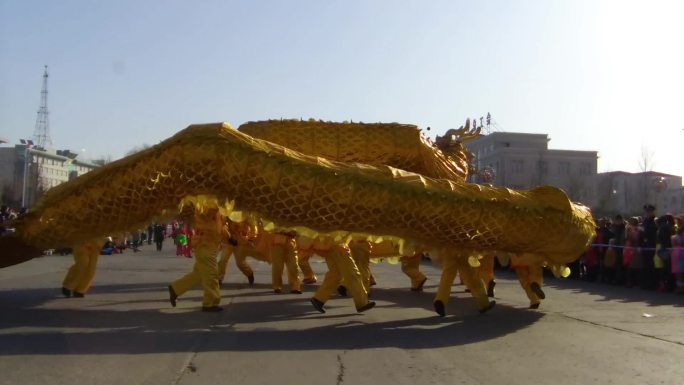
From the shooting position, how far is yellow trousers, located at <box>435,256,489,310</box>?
9.05m

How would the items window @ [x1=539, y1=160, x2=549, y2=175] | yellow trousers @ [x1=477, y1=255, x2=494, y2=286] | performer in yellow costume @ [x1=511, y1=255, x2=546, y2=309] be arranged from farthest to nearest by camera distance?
window @ [x1=539, y1=160, x2=549, y2=175], yellow trousers @ [x1=477, y1=255, x2=494, y2=286], performer in yellow costume @ [x1=511, y1=255, x2=546, y2=309]

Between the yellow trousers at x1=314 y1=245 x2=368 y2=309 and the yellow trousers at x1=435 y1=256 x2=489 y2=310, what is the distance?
1.08m

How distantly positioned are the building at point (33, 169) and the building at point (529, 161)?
37.8 metres

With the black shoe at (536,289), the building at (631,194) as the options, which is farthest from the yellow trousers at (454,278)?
the building at (631,194)

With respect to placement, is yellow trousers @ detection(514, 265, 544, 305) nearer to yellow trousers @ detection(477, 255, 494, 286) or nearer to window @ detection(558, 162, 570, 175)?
yellow trousers @ detection(477, 255, 494, 286)

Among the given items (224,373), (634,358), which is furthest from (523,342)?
(224,373)

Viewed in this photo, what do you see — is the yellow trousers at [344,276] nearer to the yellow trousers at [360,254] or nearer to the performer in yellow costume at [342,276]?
the performer in yellow costume at [342,276]

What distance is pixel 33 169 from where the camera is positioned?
58.6m

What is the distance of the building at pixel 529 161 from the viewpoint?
62344 millimetres

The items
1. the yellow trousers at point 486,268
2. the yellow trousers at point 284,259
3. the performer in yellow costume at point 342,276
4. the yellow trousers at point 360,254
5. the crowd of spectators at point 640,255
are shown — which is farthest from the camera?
the crowd of spectators at point 640,255

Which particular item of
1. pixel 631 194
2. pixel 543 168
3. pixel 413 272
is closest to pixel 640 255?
pixel 413 272

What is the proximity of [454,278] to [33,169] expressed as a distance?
2259 inches

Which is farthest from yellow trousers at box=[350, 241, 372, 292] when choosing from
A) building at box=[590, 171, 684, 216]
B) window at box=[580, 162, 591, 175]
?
window at box=[580, 162, 591, 175]

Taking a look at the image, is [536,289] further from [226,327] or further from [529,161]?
[529,161]
